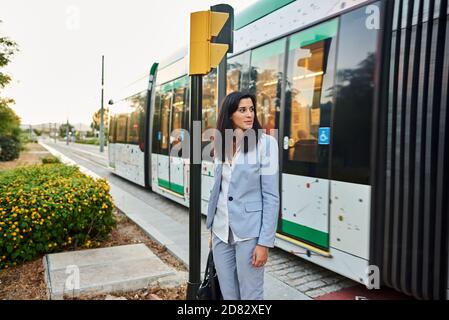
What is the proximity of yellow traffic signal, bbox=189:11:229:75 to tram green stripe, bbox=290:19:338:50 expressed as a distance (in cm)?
158

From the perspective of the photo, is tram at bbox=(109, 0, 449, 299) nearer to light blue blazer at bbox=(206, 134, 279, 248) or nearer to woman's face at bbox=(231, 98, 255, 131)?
woman's face at bbox=(231, 98, 255, 131)

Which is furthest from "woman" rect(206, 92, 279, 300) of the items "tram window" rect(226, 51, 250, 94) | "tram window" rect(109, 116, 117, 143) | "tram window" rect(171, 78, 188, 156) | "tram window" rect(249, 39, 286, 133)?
"tram window" rect(109, 116, 117, 143)

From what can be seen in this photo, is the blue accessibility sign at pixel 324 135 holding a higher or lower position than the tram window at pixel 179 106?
lower

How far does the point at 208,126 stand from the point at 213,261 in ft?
13.7

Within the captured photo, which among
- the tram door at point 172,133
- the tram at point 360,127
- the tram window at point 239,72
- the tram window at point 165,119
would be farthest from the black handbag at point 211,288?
the tram window at point 165,119

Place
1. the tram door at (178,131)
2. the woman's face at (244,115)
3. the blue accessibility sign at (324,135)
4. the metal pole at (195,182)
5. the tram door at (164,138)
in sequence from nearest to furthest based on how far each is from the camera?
the woman's face at (244,115), the metal pole at (195,182), the blue accessibility sign at (324,135), the tram door at (178,131), the tram door at (164,138)

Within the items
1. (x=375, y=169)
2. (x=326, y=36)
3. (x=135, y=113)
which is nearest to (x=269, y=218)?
(x=375, y=169)

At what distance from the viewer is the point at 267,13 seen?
4957mm

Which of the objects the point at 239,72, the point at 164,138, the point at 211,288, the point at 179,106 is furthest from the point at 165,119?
the point at 211,288

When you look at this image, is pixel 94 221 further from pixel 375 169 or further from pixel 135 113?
pixel 135 113

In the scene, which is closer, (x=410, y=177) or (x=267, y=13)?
(x=410, y=177)

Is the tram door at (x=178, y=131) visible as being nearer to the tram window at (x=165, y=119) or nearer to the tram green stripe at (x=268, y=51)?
the tram window at (x=165, y=119)

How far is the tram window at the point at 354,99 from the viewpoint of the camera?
3498mm

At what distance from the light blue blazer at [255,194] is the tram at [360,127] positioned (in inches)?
55.2
